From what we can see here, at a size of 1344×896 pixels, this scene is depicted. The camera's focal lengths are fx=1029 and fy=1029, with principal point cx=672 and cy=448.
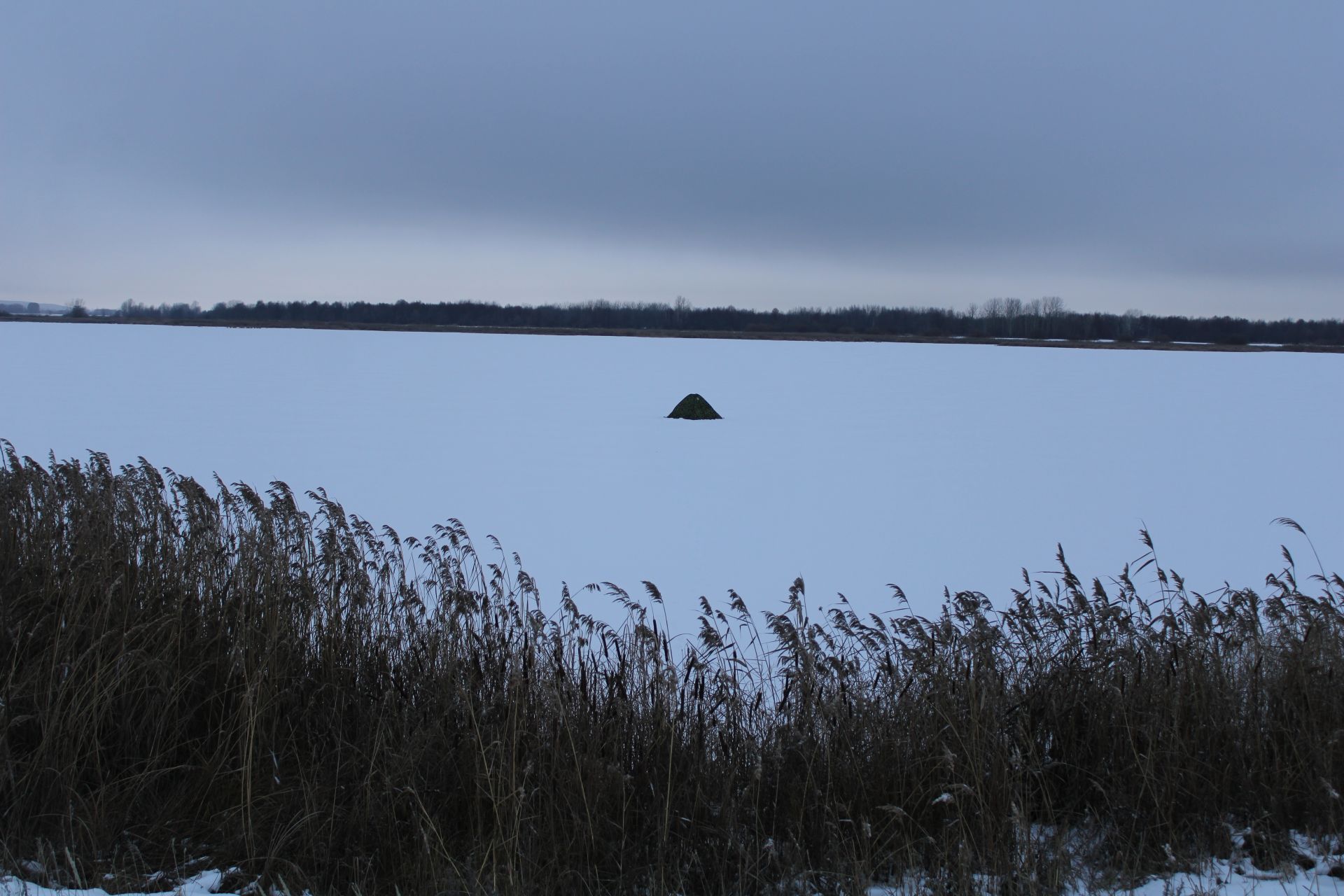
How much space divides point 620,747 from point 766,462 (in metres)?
9.71

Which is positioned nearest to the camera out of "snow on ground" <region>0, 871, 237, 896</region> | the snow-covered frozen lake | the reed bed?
"snow on ground" <region>0, 871, 237, 896</region>

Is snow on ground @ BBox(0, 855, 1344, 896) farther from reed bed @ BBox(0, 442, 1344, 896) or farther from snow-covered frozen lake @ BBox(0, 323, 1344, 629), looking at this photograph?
snow-covered frozen lake @ BBox(0, 323, 1344, 629)

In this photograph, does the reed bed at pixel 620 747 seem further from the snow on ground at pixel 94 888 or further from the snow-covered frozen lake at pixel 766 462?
the snow-covered frozen lake at pixel 766 462

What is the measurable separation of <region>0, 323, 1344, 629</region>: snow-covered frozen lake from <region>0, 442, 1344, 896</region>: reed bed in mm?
2269

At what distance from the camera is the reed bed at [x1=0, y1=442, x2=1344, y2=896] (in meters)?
3.29

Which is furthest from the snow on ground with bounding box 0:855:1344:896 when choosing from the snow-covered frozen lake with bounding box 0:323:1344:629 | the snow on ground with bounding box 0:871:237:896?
the snow-covered frozen lake with bounding box 0:323:1344:629

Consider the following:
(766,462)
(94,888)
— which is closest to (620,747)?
(94,888)

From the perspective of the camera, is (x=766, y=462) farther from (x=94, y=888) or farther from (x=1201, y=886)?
(x=94, y=888)

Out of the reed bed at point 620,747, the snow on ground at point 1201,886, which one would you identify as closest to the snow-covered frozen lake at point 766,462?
the reed bed at point 620,747

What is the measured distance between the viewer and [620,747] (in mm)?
3818

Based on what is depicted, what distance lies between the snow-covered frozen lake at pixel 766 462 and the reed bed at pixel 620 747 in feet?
7.45

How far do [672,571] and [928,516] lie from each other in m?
3.34

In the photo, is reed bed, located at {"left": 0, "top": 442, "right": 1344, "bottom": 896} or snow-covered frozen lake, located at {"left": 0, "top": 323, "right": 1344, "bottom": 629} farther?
snow-covered frozen lake, located at {"left": 0, "top": 323, "right": 1344, "bottom": 629}

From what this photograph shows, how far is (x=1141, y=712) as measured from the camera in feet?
13.0
